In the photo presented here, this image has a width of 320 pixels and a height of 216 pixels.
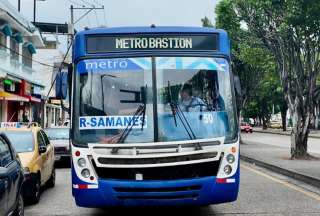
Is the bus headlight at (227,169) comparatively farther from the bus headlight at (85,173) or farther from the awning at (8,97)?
the awning at (8,97)

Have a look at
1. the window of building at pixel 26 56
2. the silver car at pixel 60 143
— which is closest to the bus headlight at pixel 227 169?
the silver car at pixel 60 143

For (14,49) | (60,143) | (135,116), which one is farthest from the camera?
(14,49)

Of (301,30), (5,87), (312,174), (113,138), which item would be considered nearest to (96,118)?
(113,138)

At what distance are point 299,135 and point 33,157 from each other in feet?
43.4

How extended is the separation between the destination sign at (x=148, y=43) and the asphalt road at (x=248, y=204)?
2798mm

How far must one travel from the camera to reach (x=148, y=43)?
9258mm

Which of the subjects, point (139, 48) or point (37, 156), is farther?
point (37, 156)

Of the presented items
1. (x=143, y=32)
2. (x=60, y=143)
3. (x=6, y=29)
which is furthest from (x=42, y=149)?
(x=6, y=29)

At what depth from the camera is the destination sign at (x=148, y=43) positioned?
9227 millimetres

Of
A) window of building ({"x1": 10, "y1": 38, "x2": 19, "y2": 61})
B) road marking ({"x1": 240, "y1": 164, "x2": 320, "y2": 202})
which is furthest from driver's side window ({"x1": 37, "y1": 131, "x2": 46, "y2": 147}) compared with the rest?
A: window of building ({"x1": 10, "y1": 38, "x2": 19, "y2": 61})

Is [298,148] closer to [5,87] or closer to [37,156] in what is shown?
[37,156]

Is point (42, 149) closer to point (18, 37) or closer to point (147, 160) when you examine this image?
point (147, 160)

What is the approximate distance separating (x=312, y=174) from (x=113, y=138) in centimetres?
841

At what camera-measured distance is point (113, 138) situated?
8617 millimetres
